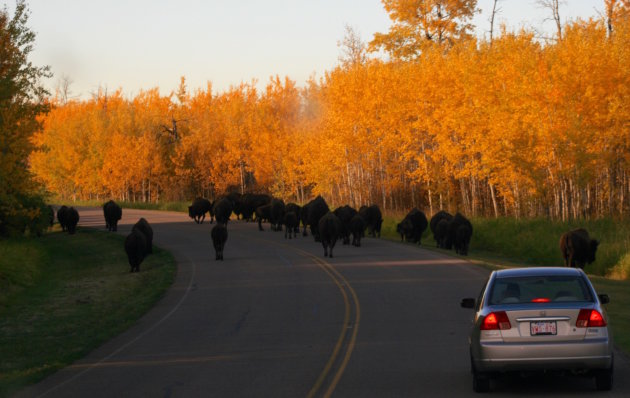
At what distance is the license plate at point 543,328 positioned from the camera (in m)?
10.9

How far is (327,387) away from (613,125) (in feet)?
105

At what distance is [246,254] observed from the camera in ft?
123

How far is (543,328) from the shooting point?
10961mm

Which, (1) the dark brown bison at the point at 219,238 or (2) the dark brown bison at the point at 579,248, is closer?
(2) the dark brown bison at the point at 579,248

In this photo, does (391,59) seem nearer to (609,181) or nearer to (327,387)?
(609,181)

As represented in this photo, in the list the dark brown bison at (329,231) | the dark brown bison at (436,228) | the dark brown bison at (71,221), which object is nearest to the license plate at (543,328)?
the dark brown bison at (329,231)

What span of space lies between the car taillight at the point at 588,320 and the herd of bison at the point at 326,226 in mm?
22987

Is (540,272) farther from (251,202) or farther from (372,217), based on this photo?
(251,202)

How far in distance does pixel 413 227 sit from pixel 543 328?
33.1m

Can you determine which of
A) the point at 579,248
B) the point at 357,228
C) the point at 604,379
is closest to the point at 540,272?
the point at 604,379

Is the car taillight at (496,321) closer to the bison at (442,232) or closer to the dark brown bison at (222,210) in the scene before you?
the bison at (442,232)

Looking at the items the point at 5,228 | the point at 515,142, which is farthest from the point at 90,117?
the point at 515,142

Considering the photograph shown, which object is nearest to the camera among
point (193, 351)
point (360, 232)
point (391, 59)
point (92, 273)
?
point (193, 351)

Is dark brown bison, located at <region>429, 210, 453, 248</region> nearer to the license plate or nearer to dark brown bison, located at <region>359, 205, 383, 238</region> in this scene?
dark brown bison, located at <region>359, 205, 383, 238</region>
